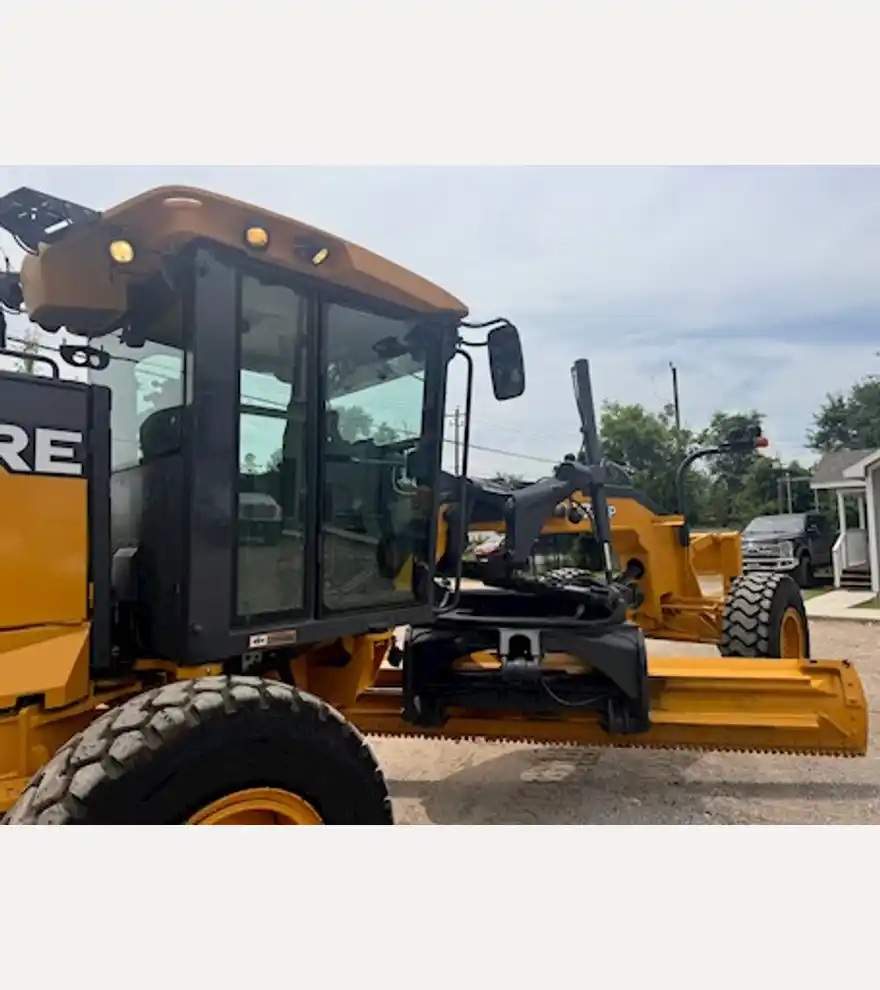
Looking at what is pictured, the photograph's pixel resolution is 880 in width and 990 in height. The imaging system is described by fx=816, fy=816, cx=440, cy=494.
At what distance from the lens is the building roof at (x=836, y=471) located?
1878 cm

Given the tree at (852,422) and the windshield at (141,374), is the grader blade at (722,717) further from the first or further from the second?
the tree at (852,422)

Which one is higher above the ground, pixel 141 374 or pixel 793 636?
pixel 141 374

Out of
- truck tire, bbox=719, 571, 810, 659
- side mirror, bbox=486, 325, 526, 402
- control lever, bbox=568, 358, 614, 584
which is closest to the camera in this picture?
side mirror, bbox=486, 325, 526, 402

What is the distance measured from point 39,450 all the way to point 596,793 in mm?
3369

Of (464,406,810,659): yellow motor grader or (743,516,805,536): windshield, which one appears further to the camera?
(743,516,805,536): windshield

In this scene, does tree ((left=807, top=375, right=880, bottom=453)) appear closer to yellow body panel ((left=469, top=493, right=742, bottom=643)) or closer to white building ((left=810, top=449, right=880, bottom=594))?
white building ((left=810, top=449, right=880, bottom=594))

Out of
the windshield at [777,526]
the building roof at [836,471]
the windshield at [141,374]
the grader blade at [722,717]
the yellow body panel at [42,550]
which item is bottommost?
the grader blade at [722,717]

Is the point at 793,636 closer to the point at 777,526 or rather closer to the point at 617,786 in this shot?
the point at 617,786

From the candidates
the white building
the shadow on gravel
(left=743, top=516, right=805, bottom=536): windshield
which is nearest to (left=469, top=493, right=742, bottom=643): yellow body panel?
the shadow on gravel

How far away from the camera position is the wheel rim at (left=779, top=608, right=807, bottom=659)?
241 inches

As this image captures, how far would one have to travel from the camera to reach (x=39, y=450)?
243cm

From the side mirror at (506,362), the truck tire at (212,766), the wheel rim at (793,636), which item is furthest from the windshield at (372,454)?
the wheel rim at (793,636)

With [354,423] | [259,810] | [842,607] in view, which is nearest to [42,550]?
[259,810]

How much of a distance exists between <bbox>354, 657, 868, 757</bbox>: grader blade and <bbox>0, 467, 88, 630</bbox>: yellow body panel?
198 centimetres
